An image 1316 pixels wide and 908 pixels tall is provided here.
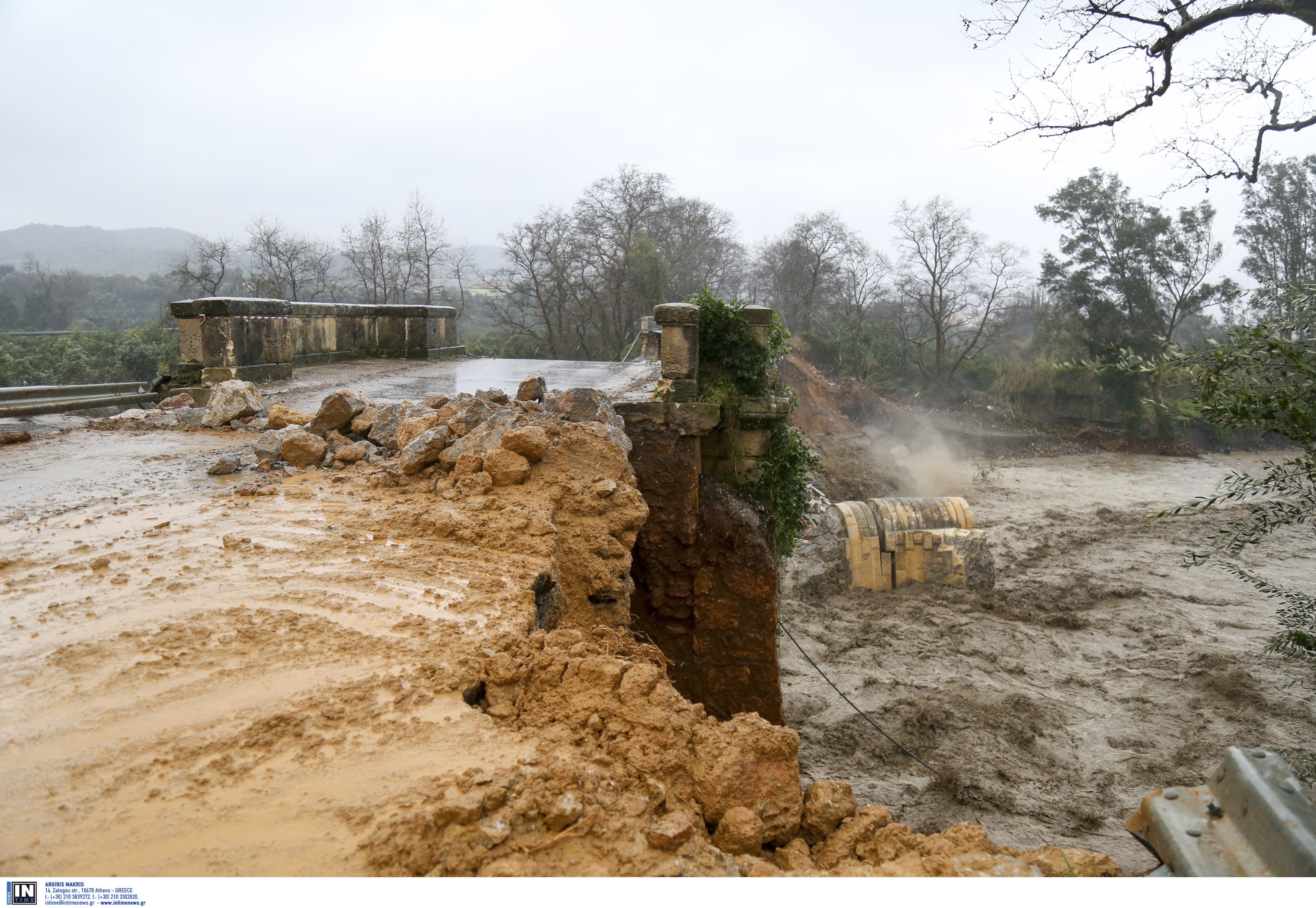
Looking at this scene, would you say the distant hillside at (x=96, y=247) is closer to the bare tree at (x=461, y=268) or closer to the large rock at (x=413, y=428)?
the bare tree at (x=461, y=268)

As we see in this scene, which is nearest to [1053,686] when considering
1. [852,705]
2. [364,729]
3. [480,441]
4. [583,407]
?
[852,705]

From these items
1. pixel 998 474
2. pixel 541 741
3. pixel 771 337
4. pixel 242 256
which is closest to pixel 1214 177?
pixel 771 337

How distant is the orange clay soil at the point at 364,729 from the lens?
6.15 ft

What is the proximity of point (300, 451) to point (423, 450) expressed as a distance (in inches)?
45.7

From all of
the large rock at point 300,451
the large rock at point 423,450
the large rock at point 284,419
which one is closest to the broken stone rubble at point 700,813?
the large rock at point 423,450

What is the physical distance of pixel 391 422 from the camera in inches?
240

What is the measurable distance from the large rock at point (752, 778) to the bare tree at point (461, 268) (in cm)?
2787

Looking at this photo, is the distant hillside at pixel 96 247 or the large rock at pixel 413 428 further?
the distant hillside at pixel 96 247

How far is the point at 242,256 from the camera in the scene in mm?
29844

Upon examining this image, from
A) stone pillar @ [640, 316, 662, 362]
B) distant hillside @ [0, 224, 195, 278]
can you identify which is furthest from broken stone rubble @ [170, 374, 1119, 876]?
distant hillside @ [0, 224, 195, 278]

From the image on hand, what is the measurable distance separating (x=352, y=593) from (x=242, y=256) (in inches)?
1238

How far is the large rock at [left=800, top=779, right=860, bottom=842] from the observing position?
2600 mm

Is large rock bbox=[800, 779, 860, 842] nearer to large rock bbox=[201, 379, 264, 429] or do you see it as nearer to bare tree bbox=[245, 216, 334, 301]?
large rock bbox=[201, 379, 264, 429]

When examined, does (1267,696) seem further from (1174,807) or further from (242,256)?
(242,256)
